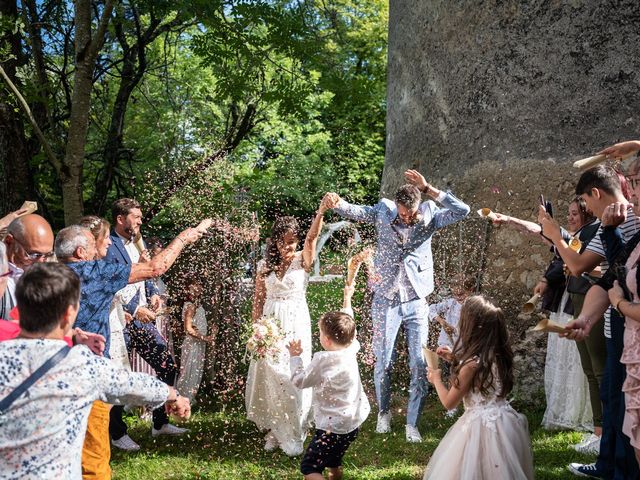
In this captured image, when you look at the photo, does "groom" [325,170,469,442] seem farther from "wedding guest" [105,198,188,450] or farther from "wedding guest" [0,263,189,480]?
"wedding guest" [0,263,189,480]

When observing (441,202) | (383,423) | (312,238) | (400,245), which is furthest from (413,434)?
(441,202)

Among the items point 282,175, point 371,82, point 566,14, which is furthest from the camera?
point 282,175

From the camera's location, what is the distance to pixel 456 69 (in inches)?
298

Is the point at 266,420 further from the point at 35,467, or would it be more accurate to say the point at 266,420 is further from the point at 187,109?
the point at 187,109

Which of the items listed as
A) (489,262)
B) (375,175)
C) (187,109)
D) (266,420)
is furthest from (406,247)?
(375,175)

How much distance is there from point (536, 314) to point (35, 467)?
Result: 210 inches

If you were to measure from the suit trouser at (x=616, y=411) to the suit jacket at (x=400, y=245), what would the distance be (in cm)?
226

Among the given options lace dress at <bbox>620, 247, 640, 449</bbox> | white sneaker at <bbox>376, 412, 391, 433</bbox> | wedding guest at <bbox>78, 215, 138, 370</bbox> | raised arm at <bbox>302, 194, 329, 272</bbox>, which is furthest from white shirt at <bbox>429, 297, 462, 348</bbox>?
lace dress at <bbox>620, 247, 640, 449</bbox>

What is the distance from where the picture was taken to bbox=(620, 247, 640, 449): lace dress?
3387 millimetres

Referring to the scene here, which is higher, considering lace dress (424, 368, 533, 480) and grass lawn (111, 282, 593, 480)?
lace dress (424, 368, 533, 480)

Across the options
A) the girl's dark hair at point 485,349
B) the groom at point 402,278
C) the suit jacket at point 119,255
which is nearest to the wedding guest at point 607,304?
the girl's dark hair at point 485,349

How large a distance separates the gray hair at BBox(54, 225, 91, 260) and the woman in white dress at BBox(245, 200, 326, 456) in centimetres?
208

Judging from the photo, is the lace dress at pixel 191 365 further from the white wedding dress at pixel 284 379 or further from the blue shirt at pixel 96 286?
the blue shirt at pixel 96 286

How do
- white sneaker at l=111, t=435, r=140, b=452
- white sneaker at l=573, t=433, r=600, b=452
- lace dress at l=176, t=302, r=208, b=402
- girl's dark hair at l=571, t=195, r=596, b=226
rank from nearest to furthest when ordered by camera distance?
white sneaker at l=573, t=433, r=600, b=452 → girl's dark hair at l=571, t=195, r=596, b=226 → white sneaker at l=111, t=435, r=140, b=452 → lace dress at l=176, t=302, r=208, b=402
